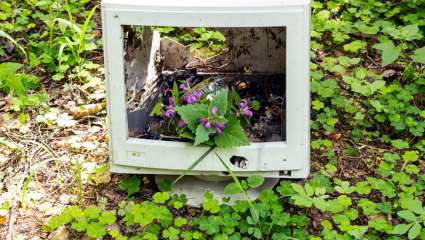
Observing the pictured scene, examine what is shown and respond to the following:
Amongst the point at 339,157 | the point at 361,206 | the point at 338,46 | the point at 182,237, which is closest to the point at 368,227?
the point at 361,206

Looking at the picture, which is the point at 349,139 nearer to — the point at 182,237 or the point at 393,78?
the point at 393,78

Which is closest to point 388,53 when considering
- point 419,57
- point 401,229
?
point 419,57

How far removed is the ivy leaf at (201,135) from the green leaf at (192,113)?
0.03 m

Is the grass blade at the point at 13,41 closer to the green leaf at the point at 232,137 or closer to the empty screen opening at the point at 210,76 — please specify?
the empty screen opening at the point at 210,76

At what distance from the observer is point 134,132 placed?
243cm

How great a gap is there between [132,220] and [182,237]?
192 millimetres

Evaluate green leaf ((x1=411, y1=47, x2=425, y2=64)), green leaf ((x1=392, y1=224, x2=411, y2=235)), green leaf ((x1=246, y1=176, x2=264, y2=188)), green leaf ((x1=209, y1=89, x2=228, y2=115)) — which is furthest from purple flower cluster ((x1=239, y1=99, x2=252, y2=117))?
green leaf ((x1=411, y1=47, x2=425, y2=64))

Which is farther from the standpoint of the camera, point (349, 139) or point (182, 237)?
point (349, 139)

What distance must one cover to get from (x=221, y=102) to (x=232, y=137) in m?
0.13

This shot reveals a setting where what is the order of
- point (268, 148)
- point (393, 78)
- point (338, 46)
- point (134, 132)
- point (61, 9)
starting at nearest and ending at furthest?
point (268, 148) → point (134, 132) → point (393, 78) → point (338, 46) → point (61, 9)

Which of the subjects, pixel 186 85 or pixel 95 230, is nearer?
pixel 95 230

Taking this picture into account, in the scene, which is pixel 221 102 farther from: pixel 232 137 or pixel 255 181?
pixel 255 181

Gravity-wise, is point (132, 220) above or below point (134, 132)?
below

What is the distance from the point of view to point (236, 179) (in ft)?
7.59
